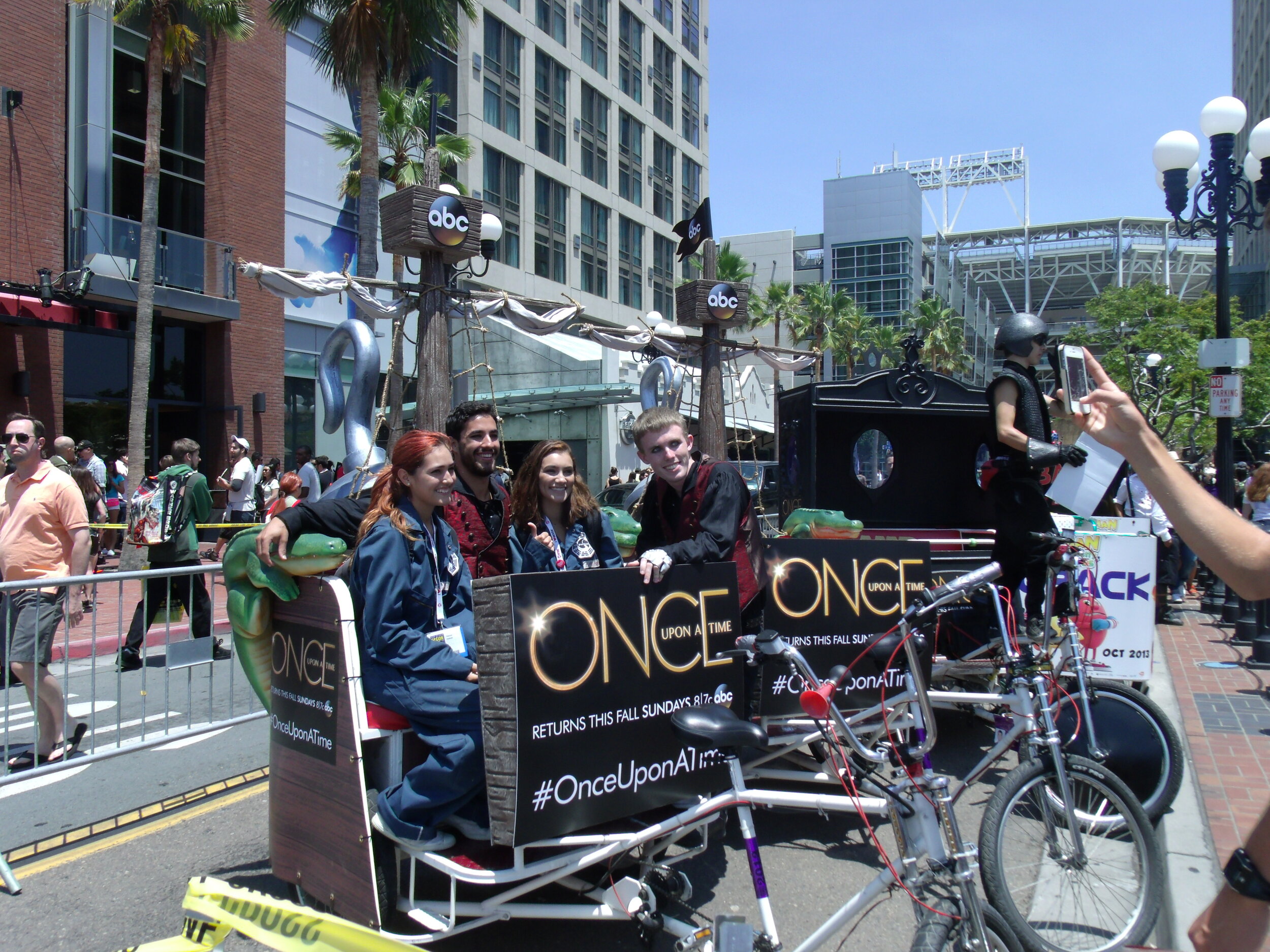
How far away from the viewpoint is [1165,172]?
984cm

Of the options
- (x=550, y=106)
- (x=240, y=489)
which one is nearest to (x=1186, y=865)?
(x=240, y=489)

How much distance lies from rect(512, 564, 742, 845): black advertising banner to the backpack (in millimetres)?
6419

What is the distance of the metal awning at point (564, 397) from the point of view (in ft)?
85.4

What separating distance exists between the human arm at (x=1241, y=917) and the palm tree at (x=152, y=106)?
674 inches

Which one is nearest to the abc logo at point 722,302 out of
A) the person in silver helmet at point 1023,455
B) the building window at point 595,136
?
the person in silver helmet at point 1023,455

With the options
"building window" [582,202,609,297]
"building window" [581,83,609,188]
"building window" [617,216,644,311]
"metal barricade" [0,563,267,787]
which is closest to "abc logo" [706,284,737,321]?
"metal barricade" [0,563,267,787]

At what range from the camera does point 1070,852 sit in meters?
3.01

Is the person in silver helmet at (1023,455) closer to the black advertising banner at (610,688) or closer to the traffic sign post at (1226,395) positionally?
the black advertising banner at (610,688)

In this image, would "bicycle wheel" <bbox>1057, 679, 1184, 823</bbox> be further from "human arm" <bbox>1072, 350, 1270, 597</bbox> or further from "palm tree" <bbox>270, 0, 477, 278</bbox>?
"palm tree" <bbox>270, 0, 477, 278</bbox>

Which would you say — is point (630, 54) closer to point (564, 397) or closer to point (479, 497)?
point (564, 397)

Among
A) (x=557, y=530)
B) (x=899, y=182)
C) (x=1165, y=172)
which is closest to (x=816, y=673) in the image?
(x=557, y=530)

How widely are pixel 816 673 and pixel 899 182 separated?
209ft

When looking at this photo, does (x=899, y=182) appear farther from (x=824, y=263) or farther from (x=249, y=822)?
(x=249, y=822)

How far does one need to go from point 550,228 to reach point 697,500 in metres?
34.3
